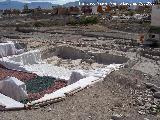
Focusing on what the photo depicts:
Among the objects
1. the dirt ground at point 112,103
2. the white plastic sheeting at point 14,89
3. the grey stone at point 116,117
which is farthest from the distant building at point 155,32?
the grey stone at point 116,117

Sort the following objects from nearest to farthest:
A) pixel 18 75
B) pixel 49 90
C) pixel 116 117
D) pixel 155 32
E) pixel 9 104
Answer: pixel 116 117 < pixel 9 104 < pixel 49 90 < pixel 18 75 < pixel 155 32

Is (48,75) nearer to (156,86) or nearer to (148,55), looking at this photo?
(156,86)

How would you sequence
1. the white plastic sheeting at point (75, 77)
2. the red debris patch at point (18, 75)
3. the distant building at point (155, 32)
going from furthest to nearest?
the distant building at point (155, 32), the red debris patch at point (18, 75), the white plastic sheeting at point (75, 77)

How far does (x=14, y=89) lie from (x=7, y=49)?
7138mm

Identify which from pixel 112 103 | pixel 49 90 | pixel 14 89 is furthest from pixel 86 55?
pixel 112 103

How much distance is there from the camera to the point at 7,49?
1895 cm

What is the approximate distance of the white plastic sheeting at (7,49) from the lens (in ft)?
61.1

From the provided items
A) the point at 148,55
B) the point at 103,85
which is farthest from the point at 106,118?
the point at 148,55

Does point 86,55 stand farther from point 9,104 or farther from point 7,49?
point 9,104

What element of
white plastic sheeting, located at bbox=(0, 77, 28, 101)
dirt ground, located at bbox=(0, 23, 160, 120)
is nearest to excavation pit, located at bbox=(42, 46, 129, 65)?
dirt ground, located at bbox=(0, 23, 160, 120)

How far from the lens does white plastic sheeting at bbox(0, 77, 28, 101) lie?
1209cm

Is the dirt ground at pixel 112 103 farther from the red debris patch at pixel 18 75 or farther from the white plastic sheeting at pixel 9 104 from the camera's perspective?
the red debris patch at pixel 18 75

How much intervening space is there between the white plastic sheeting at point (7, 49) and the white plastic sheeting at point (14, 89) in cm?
633

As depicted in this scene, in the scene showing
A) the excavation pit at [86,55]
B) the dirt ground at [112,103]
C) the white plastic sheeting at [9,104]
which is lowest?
the excavation pit at [86,55]
